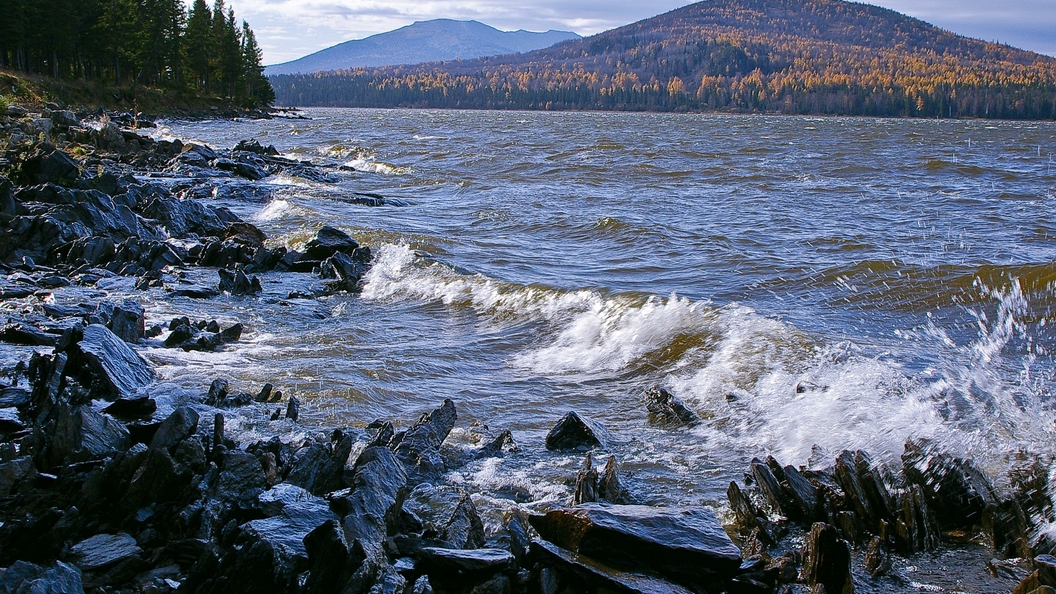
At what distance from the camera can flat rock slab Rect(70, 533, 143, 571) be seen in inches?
182

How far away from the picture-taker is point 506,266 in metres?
16.4

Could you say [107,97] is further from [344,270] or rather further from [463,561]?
[463,561]

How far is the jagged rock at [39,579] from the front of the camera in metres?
4.07

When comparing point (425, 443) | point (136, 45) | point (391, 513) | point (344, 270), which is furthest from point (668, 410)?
point (136, 45)

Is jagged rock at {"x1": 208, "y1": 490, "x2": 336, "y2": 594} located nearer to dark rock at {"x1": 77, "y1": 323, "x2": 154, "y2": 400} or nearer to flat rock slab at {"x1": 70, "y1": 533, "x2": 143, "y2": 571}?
flat rock slab at {"x1": 70, "y1": 533, "x2": 143, "y2": 571}

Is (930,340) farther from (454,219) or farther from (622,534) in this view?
(454,219)

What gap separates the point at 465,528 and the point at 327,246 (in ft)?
38.9

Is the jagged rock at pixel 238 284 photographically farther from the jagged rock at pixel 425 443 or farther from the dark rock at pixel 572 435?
the dark rock at pixel 572 435

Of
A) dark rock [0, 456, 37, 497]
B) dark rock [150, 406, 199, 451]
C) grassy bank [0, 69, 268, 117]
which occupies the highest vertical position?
grassy bank [0, 69, 268, 117]

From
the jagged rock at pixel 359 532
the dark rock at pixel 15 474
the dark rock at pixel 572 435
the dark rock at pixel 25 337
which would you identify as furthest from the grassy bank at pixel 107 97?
the jagged rock at pixel 359 532

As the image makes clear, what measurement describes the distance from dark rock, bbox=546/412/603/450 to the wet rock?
105 cm

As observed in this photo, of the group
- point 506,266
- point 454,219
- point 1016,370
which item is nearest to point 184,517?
point 1016,370

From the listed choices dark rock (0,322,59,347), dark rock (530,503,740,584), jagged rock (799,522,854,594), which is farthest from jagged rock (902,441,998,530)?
dark rock (0,322,59,347)

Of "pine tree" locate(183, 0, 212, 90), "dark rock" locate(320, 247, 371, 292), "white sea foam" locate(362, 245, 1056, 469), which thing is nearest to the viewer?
"white sea foam" locate(362, 245, 1056, 469)
